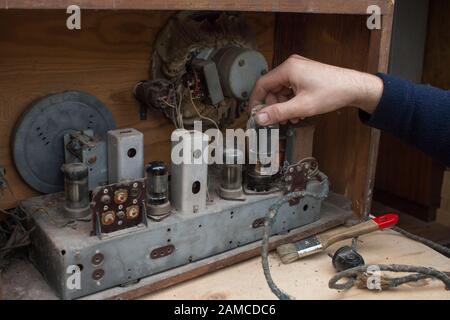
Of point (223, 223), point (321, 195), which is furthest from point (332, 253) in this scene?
point (223, 223)

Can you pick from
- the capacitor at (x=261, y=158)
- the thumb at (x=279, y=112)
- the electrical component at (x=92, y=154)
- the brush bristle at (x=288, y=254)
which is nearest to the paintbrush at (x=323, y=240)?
the brush bristle at (x=288, y=254)

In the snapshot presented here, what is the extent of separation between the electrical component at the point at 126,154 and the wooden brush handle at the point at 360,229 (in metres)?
0.35

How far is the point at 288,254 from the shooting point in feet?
2.84

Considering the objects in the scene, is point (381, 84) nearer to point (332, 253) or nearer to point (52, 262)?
point (332, 253)

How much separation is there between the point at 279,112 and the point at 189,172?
181mm

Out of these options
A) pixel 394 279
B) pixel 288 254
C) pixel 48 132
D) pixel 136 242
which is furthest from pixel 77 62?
pixel 394 279

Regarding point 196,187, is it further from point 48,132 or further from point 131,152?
point 48,132

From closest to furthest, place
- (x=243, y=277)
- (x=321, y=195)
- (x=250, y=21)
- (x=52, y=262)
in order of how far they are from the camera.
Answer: (x=52, y=262) < (x=243, y=277) < (x=321, y=195) < (x=250, y=21)

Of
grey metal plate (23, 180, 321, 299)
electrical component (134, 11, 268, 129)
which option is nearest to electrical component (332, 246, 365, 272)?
grey metal plate (23, 180, 321, 299)

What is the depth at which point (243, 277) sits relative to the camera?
83cm

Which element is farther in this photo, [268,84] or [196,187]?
[268,84]

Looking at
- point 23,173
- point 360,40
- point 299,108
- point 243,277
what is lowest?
point 243,277

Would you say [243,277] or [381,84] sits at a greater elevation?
[381,84]

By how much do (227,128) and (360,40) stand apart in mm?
329
